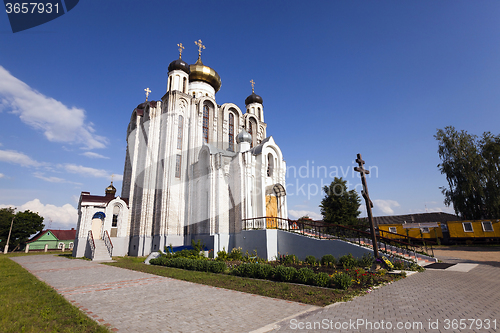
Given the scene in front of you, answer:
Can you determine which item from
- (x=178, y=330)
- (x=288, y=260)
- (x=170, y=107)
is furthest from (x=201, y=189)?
(x=178, y=330)

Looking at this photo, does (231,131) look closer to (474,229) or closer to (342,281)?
(342,281)

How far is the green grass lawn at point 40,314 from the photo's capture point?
4.55 meters

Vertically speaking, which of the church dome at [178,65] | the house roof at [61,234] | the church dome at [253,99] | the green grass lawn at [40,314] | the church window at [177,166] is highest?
the church dome at [178,65]

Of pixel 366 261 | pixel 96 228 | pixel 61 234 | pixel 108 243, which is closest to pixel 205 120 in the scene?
pixel 108 243

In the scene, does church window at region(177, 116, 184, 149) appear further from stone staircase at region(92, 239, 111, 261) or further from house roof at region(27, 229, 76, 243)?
house roof at region(27, 229, 76, 243)

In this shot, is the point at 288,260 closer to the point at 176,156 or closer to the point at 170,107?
the point at 176,156

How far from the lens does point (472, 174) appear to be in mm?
25359

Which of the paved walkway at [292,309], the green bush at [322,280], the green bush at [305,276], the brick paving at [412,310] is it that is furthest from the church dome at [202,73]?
the brick paving at [412,310]

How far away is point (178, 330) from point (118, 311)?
2.15 meters

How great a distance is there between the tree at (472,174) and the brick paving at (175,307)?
29017 mm

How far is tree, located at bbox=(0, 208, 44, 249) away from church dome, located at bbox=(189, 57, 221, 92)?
34.7m

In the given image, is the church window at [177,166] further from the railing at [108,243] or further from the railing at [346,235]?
the railing at [346,235]

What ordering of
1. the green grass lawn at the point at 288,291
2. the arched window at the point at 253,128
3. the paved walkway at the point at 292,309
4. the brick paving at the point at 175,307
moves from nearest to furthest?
the paved walkway at the point at 292,309, the brick paving at the point at 175,307, the green grass lawn at the point at 288,291, the arched window at the point at 253,128

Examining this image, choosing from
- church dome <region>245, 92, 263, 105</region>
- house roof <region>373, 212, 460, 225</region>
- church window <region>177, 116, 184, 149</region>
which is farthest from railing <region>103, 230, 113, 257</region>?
house roof <region>373, 212, 460, 225</region>
